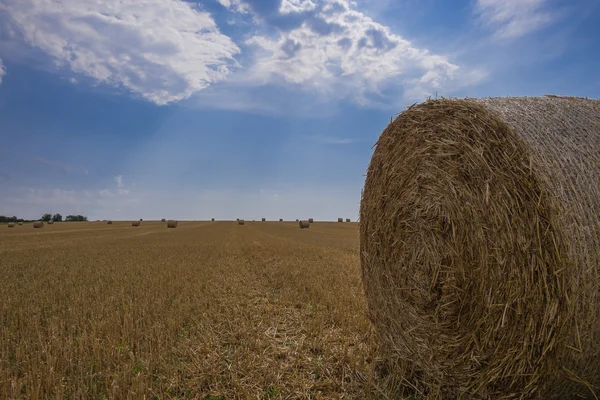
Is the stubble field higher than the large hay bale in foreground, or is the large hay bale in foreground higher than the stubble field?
the large hay bale in foreground

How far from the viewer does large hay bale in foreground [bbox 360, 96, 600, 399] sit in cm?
292

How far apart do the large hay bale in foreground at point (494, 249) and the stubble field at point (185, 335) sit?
2.87 ft

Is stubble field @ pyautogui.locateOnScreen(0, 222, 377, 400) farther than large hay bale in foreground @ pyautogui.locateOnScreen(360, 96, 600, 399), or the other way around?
stubble field @ pyautogui.locateOnScreen(0, 222, 377, 400)

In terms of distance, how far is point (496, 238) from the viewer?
3.27 metres

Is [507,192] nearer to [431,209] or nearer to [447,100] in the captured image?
[431,209]

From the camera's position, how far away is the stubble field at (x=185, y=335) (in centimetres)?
386

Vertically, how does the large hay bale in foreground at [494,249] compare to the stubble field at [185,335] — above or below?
above

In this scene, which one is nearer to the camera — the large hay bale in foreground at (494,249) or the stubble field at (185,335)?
the large hay bale in foreground at (494,249)

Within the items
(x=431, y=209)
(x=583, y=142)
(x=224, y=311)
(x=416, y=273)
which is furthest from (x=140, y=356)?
(x=583, y=142)

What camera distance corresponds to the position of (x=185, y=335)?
539cm

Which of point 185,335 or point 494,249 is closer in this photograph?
point 494,249

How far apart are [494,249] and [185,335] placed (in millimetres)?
4133

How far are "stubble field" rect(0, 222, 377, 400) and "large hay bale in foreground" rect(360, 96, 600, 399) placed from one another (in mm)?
874

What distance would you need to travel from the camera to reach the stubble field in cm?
386
